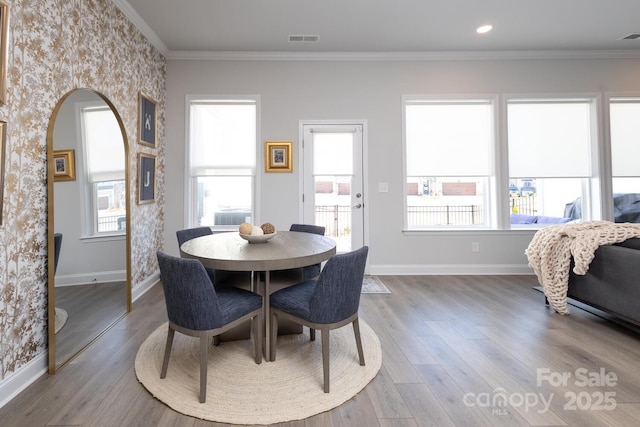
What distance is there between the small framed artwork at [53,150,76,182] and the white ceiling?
5.57 ft

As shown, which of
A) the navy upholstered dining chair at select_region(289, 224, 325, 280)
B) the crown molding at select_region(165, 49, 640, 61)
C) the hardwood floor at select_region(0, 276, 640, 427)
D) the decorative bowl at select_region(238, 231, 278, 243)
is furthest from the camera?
the crown molding at select_region(165, 49, 640, 61)

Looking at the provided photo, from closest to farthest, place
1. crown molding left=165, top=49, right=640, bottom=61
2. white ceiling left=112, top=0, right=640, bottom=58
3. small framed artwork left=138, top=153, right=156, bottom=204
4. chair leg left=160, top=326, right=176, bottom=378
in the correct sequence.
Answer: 1. chair leg left=160, top=326, right=176, bottom=378
2. white ceiling left=112, top=0, right=640, bottom=58
3. small framed artwork left=138, top=153, right=156, bottom=204
4. crown molding left=165, top=49, right=640, bottom=61

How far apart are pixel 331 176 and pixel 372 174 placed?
0.55 meters

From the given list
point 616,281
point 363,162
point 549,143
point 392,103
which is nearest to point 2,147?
point 363,162

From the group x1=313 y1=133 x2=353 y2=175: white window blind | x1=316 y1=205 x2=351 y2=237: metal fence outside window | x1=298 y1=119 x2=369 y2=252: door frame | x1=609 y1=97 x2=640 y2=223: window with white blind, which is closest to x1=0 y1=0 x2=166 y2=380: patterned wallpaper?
x1=298 y1=119 x2=369 y2=252: door frame

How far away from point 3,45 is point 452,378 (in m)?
3.03

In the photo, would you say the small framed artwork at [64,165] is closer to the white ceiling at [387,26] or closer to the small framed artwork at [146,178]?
the small framed artwork at [146,178]

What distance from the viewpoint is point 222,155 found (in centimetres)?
371

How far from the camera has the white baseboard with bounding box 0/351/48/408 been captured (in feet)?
4.80

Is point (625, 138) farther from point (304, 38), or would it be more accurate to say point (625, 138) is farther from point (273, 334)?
point (273, 334)

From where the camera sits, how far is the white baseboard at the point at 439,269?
12.2 ft

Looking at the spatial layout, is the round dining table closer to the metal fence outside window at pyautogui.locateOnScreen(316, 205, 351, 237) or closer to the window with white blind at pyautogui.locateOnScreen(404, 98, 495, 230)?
the metal fence outside window at pyautogui.locateOnScreen(316, 205, 351, 237)

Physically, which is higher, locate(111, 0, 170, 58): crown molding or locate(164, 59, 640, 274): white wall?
locate(111, 0, 170, 58): crown molding

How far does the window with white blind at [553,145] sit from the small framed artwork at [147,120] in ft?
14.7
